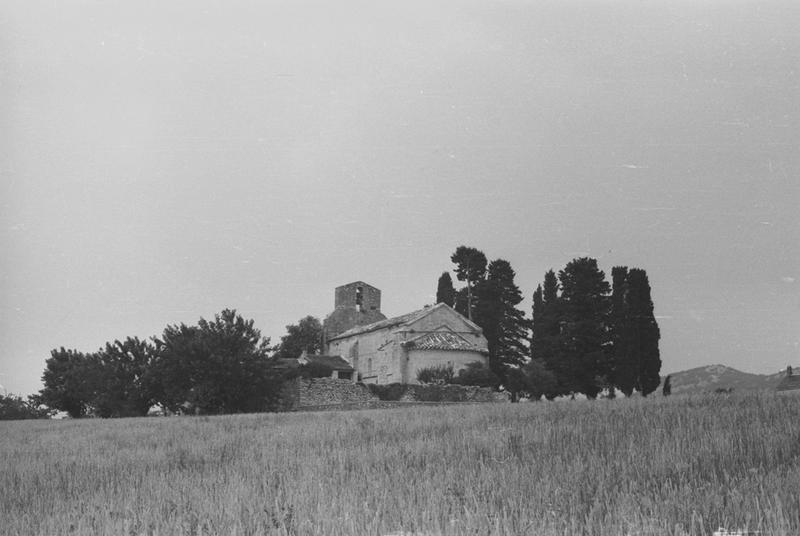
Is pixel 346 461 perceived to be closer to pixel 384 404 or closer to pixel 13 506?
pixel 13 506

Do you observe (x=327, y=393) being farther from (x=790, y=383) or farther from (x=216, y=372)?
(x=790, y=383)

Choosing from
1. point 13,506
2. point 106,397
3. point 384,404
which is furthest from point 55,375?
point 13,506

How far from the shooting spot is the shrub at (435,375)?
52906mm

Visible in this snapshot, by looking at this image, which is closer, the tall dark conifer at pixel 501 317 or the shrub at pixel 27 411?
the shrub at pixel 27 411

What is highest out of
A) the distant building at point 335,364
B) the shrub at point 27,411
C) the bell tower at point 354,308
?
the bell tower at point 354,308

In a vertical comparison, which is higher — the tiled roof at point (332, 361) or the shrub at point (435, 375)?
the tiled roof at point (332, 361)

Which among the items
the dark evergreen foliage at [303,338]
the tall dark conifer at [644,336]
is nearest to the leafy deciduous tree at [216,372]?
the tall dark conifer at [644,336]

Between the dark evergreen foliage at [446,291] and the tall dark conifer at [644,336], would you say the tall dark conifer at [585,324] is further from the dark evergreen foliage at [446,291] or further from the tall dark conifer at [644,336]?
the dark evergreen foliage at [446,291]

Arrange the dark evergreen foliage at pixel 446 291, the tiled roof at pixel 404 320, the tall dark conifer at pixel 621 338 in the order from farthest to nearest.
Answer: the dark evergreen foliage at pixel 446 291, the tiled roof at pixel 404 320, the tall dark conifer at pixel 621 338

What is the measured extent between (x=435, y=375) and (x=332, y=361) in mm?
13708

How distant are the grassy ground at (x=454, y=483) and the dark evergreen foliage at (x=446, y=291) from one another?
191 ft

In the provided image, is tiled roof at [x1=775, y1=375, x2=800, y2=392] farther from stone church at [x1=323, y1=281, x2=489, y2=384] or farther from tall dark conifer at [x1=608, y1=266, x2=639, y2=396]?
stone church at [x1=323, y1=281, x2=489, y2=384]

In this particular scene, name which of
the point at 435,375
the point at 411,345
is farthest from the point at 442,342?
the point at 435,375

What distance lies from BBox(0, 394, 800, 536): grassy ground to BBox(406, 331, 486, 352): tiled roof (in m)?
45.0
